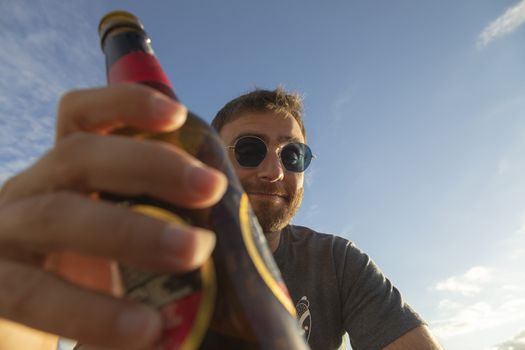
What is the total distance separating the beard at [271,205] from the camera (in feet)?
9.69

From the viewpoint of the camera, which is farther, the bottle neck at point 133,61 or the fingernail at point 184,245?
the bottle neck at point 133,61

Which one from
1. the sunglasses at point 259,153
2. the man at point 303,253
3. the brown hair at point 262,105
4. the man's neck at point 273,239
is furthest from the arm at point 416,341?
the brown hair at point 262,105

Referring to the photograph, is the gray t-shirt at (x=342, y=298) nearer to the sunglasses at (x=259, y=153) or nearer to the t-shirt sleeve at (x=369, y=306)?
the t-shirt sleeve at (x=369, y=306)

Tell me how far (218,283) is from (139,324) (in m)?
0.22

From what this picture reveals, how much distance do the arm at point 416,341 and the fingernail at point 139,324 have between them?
205 cm

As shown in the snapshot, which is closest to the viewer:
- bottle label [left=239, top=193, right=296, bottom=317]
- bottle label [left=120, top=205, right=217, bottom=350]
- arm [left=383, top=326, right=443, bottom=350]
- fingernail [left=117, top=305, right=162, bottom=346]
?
fingernail [left=117, top=305, right=162, bottom=346]

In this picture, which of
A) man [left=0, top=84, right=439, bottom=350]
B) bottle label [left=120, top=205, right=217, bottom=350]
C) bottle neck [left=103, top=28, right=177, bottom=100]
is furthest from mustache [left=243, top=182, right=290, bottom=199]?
bottle label [left=120, top=205, right=217, bottom=350]

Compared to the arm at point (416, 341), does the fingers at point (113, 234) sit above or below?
below

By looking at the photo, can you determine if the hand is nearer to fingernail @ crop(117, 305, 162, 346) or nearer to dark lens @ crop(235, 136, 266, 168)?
fingernail @ crop(117, 305, 162, 346)

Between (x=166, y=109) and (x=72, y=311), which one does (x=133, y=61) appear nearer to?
(x=166, y=109)

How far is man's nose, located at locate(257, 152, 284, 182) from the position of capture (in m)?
3.01

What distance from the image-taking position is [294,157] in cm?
323

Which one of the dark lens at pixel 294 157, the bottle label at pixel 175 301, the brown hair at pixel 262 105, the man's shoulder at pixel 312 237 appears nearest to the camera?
the bottle label at pixel 175 301

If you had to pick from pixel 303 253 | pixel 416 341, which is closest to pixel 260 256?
pixel 416 341
